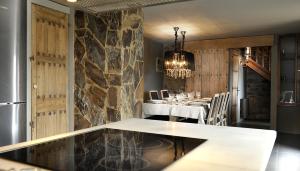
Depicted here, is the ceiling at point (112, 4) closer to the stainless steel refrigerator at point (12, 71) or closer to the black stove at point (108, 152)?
the black stove at point (108, 152)

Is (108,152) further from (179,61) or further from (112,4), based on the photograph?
(179,61)

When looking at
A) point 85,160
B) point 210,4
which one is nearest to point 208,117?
point 210,4

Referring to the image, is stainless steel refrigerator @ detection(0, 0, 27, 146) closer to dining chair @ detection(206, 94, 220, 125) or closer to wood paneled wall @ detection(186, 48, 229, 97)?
dining chair @ detection(206, 94, 220, 125)

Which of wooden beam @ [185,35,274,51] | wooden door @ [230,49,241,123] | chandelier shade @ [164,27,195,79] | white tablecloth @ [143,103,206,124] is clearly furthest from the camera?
wooden door @ [230,49,241,123]

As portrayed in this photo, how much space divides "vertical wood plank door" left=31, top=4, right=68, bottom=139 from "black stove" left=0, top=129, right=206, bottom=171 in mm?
1706

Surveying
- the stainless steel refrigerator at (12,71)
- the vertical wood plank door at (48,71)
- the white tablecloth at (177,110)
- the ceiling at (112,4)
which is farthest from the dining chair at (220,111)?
the ceiling at (112,4)

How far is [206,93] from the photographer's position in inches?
285

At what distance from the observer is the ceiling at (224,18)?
392 cm

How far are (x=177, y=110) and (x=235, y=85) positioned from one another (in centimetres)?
352

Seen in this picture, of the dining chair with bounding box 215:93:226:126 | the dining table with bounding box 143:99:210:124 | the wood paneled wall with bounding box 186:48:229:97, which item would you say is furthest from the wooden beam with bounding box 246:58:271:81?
the dining table with bounding box 143:99:210:124

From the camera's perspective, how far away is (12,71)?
2506 millimetres

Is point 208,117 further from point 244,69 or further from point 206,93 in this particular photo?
point 244,69

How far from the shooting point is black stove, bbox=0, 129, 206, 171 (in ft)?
3.31

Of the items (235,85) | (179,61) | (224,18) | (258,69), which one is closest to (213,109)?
(179,61)
